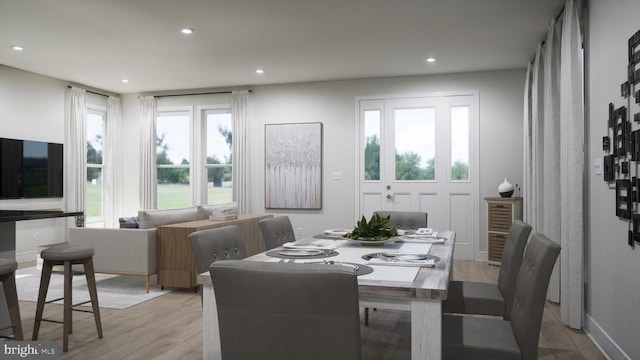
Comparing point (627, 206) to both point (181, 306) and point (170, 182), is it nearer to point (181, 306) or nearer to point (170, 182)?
point (181, 306)

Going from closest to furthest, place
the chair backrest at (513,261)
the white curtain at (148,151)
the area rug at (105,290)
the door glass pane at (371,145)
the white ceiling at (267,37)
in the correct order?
the chair backrest at (513,261) → the white ceiling at (267,37) → the area rug at (105,290) → the door glass pane at (371,145) → the white curtain at (148,151)

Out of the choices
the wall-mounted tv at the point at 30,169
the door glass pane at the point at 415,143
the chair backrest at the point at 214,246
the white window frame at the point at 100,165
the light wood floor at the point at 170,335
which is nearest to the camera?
the chair backrest at the point at 214,246

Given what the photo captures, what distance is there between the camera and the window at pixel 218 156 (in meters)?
7.75

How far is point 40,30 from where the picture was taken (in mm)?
4742

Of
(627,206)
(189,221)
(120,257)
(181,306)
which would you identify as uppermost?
(627,206)

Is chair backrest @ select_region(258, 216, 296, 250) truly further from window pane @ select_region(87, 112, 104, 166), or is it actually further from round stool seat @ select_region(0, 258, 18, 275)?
window pane @ select_region(87, 112, 104, 166)

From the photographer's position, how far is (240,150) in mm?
7445

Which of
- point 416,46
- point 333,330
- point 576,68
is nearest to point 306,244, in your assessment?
point 333,330

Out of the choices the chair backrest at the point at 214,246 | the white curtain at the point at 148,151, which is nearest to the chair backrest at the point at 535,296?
the chair backrest at the point at 214,246

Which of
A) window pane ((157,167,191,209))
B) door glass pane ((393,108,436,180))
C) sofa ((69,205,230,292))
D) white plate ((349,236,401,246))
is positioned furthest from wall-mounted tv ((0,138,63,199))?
white plate ((349,236,401,246))

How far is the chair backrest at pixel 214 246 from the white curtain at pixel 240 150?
4857mm

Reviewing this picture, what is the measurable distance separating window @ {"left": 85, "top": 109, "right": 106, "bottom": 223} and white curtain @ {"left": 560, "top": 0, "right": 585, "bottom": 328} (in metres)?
7.02

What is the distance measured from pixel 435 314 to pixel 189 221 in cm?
416

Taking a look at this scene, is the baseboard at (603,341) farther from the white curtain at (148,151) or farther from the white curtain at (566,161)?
the white curtain at (148,151)
